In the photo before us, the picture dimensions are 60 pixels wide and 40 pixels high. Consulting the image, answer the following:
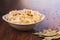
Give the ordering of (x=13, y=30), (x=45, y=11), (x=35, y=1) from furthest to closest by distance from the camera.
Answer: (x=35, y=1) < (x=45, y=11) < (x=13, y=30)

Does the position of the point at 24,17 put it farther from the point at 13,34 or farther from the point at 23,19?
the point at 13,34

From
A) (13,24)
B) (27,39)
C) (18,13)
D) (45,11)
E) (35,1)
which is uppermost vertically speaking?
(35,1)

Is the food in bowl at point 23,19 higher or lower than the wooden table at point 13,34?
higher

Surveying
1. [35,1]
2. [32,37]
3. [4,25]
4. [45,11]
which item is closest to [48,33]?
[32,37]

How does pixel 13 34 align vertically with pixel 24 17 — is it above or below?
below

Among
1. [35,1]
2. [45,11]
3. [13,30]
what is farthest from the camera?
[35,1]

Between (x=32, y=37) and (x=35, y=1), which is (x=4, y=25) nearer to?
(x=32, y=37)

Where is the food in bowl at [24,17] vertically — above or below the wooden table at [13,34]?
above

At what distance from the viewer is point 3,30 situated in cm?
116

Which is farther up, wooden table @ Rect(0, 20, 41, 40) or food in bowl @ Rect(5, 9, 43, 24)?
food in bowl @ Rect(5, 9, 43, 24)

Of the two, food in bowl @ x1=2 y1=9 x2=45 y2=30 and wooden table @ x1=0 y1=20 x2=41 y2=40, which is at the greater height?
food in bowl @ x1=2 y1=9 x2=45 y2=30

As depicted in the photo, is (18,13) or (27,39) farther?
(18,13)

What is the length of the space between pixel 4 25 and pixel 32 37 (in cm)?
27

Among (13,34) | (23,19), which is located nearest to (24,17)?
(23,19)
